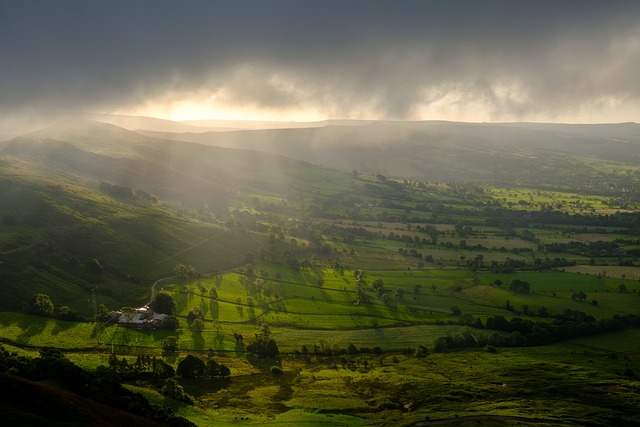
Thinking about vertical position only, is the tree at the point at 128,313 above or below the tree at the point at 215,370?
above

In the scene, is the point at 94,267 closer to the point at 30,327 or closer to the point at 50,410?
the point at 30,327

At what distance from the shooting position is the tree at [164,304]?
140 m

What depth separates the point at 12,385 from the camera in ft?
214

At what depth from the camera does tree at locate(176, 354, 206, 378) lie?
106250mm

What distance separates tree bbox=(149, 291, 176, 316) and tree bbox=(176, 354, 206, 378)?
1409 inches

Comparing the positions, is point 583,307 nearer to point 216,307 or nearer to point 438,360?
point 438,360

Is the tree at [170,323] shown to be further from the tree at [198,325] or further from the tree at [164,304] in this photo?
the tree at [164,304]

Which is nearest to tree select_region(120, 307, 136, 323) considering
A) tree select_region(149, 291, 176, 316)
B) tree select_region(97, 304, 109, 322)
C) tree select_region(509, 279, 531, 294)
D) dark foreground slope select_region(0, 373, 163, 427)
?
tree select_region(97, 304, 109, 322)

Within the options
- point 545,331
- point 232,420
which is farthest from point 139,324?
point 545,331

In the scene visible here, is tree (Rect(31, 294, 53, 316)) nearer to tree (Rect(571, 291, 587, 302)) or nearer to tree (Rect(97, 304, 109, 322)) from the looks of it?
tree (Rect(97, 304, 109, 322))

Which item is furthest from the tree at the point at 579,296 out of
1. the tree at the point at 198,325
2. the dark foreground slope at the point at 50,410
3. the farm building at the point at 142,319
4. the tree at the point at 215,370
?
the dark foreground slope at the point at 50,410

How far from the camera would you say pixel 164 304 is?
461 ft

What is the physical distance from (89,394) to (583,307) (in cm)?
15281

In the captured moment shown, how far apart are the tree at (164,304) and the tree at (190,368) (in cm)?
3578
